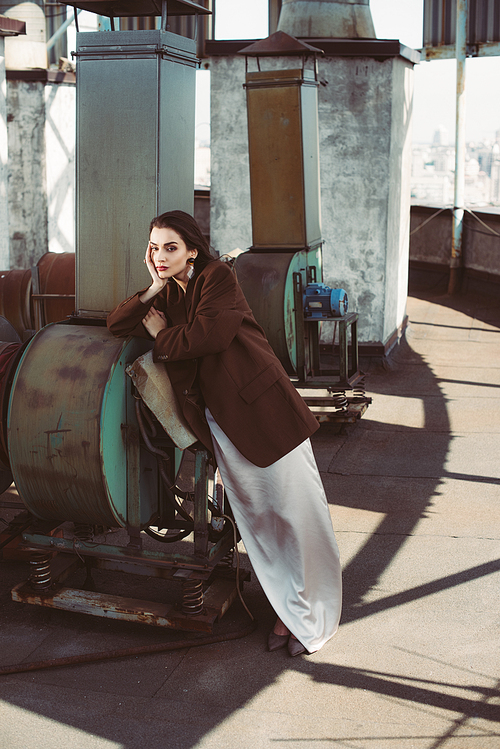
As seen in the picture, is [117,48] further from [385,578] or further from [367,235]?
[367,235]

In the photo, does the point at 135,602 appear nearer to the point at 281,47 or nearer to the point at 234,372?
the point at 234,372

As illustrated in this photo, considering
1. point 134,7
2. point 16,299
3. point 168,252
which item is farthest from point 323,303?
point 168,252

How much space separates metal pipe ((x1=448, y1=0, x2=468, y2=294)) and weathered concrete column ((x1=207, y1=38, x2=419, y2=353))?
3464 millimetres

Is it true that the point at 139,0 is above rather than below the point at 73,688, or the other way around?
above

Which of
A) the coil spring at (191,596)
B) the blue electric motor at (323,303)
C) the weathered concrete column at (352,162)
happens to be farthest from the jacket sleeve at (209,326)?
the weathered concrete column at (352,162)

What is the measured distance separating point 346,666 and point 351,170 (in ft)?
20.5

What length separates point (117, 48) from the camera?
3520 millimetres

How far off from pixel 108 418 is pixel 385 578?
5.52 feet

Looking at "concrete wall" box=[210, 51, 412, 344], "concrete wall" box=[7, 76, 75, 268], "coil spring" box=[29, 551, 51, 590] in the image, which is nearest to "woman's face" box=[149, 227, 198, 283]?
"coil spring" box=[29, 551, 51, 590]

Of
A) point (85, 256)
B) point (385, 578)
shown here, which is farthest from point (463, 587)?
point (85, 256)

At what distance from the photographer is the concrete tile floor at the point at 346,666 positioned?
2836mm

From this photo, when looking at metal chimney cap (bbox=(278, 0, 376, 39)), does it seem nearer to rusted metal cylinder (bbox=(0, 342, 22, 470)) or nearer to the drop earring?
the drop earring

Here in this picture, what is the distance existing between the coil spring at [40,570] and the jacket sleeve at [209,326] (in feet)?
3.67

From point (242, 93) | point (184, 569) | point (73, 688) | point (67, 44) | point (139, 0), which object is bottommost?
point (73, 688)
